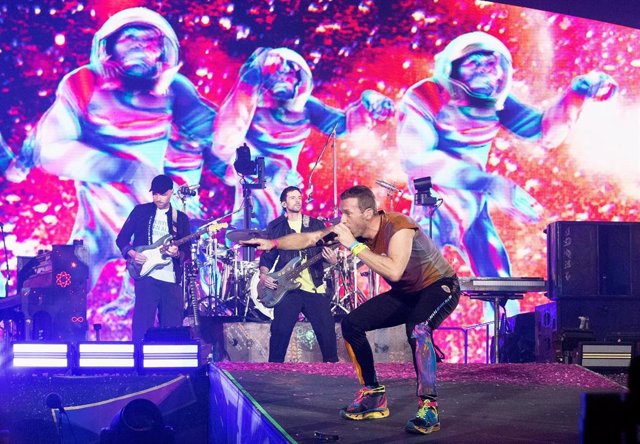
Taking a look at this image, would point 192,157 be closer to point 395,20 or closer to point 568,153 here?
point 395,20

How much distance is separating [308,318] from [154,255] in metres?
1.67

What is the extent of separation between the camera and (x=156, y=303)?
8.47 metres

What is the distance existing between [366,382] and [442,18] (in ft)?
26.7

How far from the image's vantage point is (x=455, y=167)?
12.0m

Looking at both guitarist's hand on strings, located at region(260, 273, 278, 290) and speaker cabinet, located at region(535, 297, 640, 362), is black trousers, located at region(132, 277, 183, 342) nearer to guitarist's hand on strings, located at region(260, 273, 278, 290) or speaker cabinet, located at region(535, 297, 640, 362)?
guitarist's hand on strings, located at region(260, 273, 278, 290)

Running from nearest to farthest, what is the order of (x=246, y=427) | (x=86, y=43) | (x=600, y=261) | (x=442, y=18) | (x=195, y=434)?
(x=246, y=427) < (x=195, y=434) < (x=600, y=261) < (x=86, y=43) < (x=442, y=18)

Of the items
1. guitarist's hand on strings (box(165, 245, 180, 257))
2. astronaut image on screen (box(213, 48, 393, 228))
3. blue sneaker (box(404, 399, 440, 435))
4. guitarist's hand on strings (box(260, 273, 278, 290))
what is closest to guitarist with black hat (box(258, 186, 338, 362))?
guitarist's hand on strings (box(260, 273, 278, 290))

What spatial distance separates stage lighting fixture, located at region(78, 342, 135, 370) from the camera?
6.96 metres

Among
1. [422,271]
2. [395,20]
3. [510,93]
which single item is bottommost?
[422,271]

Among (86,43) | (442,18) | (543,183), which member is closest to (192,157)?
(86,43)

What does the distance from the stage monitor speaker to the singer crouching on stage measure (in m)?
4.10

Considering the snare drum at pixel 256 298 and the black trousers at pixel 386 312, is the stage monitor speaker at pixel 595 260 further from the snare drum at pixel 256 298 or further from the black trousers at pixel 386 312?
the black trousers at pixel 386 312

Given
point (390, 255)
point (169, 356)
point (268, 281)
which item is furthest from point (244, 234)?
point (390, 255)

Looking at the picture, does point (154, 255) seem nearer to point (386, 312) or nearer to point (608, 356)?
point (386, 312)
